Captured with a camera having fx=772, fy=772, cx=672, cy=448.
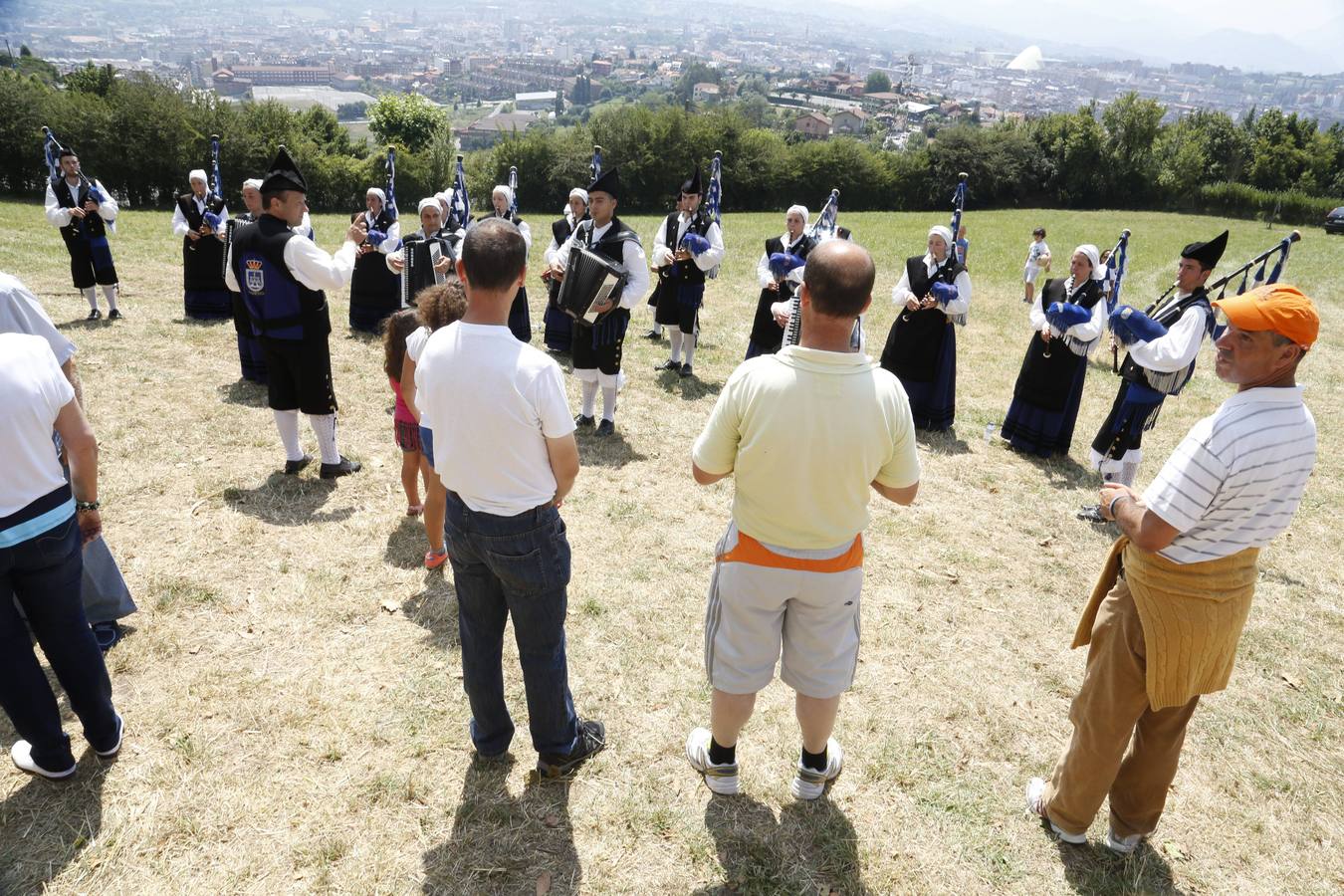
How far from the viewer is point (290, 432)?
5.86 metres

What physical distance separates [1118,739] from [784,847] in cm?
136

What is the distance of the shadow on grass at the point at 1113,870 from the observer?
3047mm

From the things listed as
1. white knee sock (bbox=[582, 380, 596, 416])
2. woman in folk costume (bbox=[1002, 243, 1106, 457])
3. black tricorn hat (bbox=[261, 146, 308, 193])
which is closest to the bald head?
black tricorn hat (bbox=[261, 146, 308, 193])

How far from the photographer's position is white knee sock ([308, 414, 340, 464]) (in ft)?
18.9

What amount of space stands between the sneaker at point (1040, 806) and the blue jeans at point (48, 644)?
12.9ft

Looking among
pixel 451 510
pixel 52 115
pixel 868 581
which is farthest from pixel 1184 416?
pixel 52 115

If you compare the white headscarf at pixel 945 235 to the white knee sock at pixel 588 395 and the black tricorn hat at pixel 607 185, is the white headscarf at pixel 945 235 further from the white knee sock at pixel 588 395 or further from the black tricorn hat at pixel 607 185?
the white knee sock at pixel 588 395

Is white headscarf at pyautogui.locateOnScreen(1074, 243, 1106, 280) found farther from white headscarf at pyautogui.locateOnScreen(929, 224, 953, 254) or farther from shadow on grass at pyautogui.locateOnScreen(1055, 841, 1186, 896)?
shadow on grass at pyautogui.locateOnScreen(1055, 841, 1186, 896)

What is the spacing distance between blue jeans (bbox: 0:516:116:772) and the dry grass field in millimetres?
315

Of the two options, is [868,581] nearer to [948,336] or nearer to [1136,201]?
[948,336]

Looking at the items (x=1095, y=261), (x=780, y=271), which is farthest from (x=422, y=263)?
(x=1095, y=261)

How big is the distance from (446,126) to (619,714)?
43756 mm

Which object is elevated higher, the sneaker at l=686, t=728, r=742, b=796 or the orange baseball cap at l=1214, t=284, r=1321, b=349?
the orange baseball cap at l=1214, t=284, r=1321, b=349

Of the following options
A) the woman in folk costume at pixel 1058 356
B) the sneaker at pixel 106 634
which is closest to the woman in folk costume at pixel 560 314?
the woman in folk costume at pixel 1058 356
